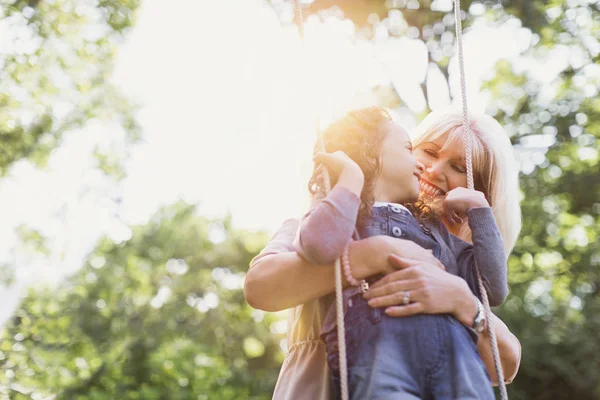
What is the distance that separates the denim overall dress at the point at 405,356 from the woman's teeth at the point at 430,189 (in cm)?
53

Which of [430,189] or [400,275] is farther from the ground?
[400,275]

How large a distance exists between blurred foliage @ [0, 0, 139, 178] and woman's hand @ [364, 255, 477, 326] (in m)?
5.31

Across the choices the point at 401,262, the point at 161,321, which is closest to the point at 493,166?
the point at 401,262

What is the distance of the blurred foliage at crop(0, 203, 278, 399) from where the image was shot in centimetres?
845

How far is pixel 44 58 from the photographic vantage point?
686 cm

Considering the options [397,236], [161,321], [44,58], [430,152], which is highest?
[397,236]

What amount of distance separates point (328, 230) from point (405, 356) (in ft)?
0.88

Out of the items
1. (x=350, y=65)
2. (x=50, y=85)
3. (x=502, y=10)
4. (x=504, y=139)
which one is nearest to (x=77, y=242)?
(x=50, y=85)

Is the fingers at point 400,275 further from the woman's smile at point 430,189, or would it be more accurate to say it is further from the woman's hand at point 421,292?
the woman's smile at point 430,189

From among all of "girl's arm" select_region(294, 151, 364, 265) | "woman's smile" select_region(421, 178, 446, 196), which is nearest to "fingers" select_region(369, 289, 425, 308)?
"girl's arm" select_region(294, 151, 364, 265)

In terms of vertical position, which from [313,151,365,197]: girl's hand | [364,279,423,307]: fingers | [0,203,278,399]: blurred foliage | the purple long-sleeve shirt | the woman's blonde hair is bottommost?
[0,203,278,399]: blurred foliage

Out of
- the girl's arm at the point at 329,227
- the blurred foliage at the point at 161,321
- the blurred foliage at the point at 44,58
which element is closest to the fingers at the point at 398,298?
the girl's arm at the point at 329,227

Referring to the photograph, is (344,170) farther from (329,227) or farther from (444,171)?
(444,171)

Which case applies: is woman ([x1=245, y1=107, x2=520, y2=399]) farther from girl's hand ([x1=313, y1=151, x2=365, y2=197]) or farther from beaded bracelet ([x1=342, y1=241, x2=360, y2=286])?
girl's hand ([x1=313, y1=151, x2=365, y2=197])
